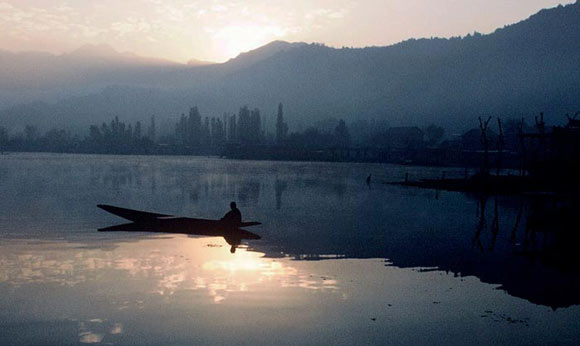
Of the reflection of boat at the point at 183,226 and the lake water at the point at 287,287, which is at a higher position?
the reflection of boat at the point at 183,226

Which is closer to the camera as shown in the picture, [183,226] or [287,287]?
[287,287]

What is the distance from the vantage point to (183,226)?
29219mm

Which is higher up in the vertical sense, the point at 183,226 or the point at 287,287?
the point at 183,226

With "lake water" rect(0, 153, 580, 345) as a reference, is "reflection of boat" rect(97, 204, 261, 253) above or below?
above

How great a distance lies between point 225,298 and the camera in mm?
15789

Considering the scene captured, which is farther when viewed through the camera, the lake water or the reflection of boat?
the reflection of boat

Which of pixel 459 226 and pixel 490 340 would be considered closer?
pixel 490 340

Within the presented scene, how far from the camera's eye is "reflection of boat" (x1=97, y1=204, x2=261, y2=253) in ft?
92.9

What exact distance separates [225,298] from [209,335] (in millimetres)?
3113

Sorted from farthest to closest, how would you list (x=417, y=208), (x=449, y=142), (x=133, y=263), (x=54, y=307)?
(x=449, y=142), (x=417, y=208), (x=133, y=263), (x=54, y=307)

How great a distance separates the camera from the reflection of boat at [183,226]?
2831 centimetres

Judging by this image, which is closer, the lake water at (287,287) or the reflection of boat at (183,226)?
A: the lake water at (287,287)

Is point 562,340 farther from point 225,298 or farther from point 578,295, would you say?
point 225,298

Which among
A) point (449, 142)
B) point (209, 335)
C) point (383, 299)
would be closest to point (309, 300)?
point (383, 299)
